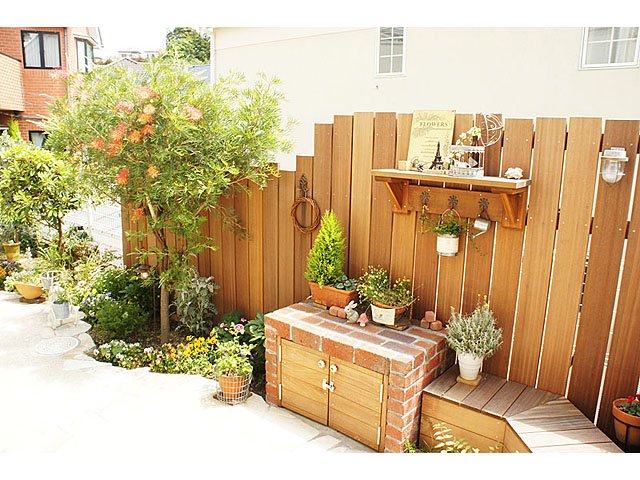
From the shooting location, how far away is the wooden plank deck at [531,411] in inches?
115

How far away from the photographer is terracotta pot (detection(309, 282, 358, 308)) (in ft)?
13.5

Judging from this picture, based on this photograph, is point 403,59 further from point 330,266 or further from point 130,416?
point 130,416

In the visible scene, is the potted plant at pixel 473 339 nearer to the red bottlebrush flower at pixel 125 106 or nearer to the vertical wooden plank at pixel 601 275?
the vertical wooden plank at pixel 601 275

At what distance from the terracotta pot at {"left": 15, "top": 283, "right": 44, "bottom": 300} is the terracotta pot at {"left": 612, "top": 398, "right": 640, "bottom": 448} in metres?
6.28

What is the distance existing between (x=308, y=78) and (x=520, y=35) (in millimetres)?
3589

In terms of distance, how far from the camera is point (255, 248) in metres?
5.14

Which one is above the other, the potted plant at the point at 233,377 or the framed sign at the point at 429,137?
the framed sign at the point at 429,137

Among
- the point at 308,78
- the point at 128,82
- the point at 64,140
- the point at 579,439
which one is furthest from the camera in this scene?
the point at 308,78

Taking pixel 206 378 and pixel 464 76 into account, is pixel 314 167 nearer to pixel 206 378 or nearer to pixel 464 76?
pixel 206 378

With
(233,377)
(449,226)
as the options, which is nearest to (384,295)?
(449,226)

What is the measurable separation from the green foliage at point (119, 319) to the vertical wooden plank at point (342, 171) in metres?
2.45

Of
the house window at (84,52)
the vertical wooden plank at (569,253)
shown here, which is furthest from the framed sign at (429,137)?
the house window at (84,52)

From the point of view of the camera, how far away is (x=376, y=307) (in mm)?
3906
